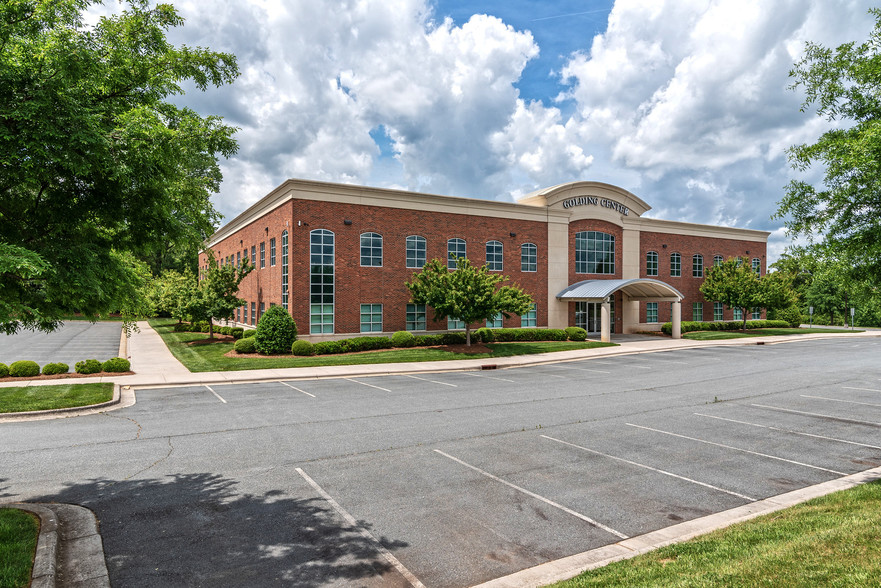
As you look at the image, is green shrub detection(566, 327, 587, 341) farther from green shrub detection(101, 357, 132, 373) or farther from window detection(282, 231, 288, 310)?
green shrub detection(101, 357, 132, 373)

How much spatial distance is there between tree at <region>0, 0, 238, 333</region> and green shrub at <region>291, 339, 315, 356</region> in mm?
18169

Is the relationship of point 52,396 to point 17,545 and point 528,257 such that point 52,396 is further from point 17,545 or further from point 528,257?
point 528,257

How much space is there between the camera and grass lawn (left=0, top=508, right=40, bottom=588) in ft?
16.4

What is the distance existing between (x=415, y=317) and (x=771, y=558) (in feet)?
85.3

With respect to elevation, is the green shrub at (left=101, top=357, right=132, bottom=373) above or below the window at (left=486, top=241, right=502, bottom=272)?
below

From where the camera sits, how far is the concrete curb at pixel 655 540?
5.28 metres

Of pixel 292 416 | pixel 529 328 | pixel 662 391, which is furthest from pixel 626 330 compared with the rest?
pixel 292 416

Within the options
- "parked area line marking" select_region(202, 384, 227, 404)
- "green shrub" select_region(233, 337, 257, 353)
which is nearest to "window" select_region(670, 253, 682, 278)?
"green shrub" select_region(233, 337, 257, 353)

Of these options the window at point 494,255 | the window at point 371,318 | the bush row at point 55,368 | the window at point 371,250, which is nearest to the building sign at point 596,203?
the window at point 494,255

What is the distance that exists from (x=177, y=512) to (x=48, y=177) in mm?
4554

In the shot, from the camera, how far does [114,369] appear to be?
19.6 m

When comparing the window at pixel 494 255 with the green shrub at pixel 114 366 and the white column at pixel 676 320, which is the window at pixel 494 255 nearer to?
the white column at pixel 676 320

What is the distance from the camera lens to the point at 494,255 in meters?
33.7

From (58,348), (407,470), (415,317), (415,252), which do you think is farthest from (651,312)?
(58,348)
